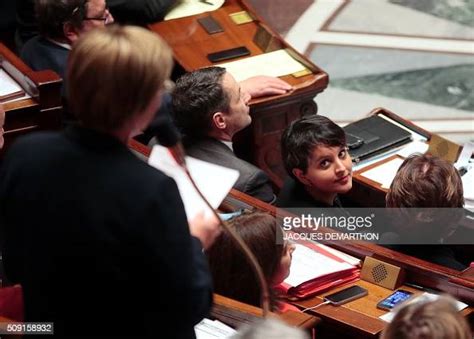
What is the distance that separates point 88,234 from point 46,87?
2.16 m

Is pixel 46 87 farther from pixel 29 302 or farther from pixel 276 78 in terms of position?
pixel 29 302

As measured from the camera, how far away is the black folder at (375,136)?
3.90m

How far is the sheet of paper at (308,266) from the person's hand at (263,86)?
1.18 m

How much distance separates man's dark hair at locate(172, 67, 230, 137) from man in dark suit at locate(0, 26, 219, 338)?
1.70 metres

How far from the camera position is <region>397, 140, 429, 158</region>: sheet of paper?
3.95 m

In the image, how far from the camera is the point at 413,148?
3.98 m

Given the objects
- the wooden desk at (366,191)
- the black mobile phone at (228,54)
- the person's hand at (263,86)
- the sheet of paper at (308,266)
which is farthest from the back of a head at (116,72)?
the black mobile phone at (228,54)

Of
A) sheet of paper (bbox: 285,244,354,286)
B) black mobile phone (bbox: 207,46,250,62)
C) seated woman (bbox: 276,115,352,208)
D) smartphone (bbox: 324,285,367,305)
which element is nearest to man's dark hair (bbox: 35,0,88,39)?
black mobile phone (bbox: 207,46,250,62)

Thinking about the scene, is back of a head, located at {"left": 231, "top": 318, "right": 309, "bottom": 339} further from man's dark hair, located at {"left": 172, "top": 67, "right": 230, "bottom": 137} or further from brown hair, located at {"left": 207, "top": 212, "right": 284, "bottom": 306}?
man's dark hair, located at {"left": 172, "top": 67, "right": 230, "bottom": 137}

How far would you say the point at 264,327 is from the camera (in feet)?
5.58

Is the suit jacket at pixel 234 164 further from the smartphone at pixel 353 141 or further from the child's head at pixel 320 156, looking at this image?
the smartphone at pixel 353 141

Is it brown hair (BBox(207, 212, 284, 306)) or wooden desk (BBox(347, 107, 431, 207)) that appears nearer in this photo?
brown hair (BBox(207, 212, 284, 306))

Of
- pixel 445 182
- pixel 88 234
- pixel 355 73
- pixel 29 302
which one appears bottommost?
pixel 355 73

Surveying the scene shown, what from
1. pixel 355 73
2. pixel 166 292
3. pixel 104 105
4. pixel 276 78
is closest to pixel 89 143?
pixel 104 105
